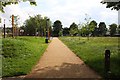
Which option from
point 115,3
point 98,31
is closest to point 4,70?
point 115,3

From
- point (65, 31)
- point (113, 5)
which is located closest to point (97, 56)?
point (113, 5)

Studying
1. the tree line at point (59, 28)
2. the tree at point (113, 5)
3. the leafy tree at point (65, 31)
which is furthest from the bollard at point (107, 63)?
the leafy tree at point (65, 31)

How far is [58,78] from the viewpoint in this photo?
1114 cm

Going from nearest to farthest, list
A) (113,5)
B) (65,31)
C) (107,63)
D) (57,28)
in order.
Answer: (107,63) < (113,5) < (57,28) < (65,31)

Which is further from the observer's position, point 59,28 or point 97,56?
point 59,28

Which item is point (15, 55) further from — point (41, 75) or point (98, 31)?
point (98, 31)

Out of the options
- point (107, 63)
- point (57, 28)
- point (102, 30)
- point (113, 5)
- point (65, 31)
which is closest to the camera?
point (107, 63)

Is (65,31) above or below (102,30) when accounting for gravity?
below

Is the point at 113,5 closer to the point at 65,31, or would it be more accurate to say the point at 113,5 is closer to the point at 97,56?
the point at 97,56

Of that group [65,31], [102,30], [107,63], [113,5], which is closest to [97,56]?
[113,5]

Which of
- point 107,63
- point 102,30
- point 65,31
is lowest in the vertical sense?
point 107,63

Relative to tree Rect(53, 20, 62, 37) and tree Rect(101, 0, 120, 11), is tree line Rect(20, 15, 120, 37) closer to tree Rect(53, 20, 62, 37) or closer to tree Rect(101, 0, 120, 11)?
tree Rect(53, 20, 62, 37)

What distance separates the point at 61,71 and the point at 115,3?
721cm

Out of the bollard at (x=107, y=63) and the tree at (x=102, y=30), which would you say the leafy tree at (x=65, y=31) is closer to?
the tree at (x=102, y=30)
